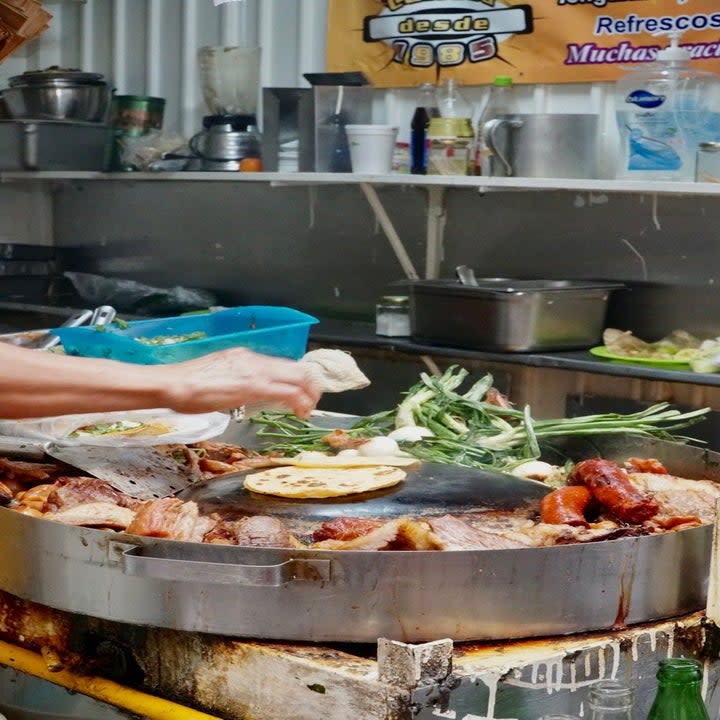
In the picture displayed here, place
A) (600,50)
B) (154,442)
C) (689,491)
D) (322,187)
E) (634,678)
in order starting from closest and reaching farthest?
(634,678), (689,491), (154,442), (600,50), (322,187)

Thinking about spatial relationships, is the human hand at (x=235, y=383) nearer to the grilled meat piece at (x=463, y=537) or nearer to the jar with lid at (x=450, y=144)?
the grilled meat piece at (x=463, y=537)

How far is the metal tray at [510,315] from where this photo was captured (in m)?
4.52

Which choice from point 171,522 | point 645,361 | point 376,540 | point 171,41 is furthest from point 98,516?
point 171,41

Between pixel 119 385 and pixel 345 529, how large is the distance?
0.42 m

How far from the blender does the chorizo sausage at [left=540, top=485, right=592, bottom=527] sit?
3.63 metres

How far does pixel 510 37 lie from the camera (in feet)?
16.5

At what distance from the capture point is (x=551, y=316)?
15.0 feet

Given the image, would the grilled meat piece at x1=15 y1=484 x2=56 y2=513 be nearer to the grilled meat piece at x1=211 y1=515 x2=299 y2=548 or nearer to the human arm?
the human arm

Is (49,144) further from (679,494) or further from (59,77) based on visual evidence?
(679,494)

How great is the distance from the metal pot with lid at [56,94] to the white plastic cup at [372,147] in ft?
5.16

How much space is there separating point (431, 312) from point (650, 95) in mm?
1116

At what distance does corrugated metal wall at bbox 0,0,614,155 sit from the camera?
5.43 m

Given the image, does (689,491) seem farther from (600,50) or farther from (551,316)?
(600,50)

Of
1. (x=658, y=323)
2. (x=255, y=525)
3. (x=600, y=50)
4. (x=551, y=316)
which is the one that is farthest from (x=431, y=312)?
(x=255, y=525)
